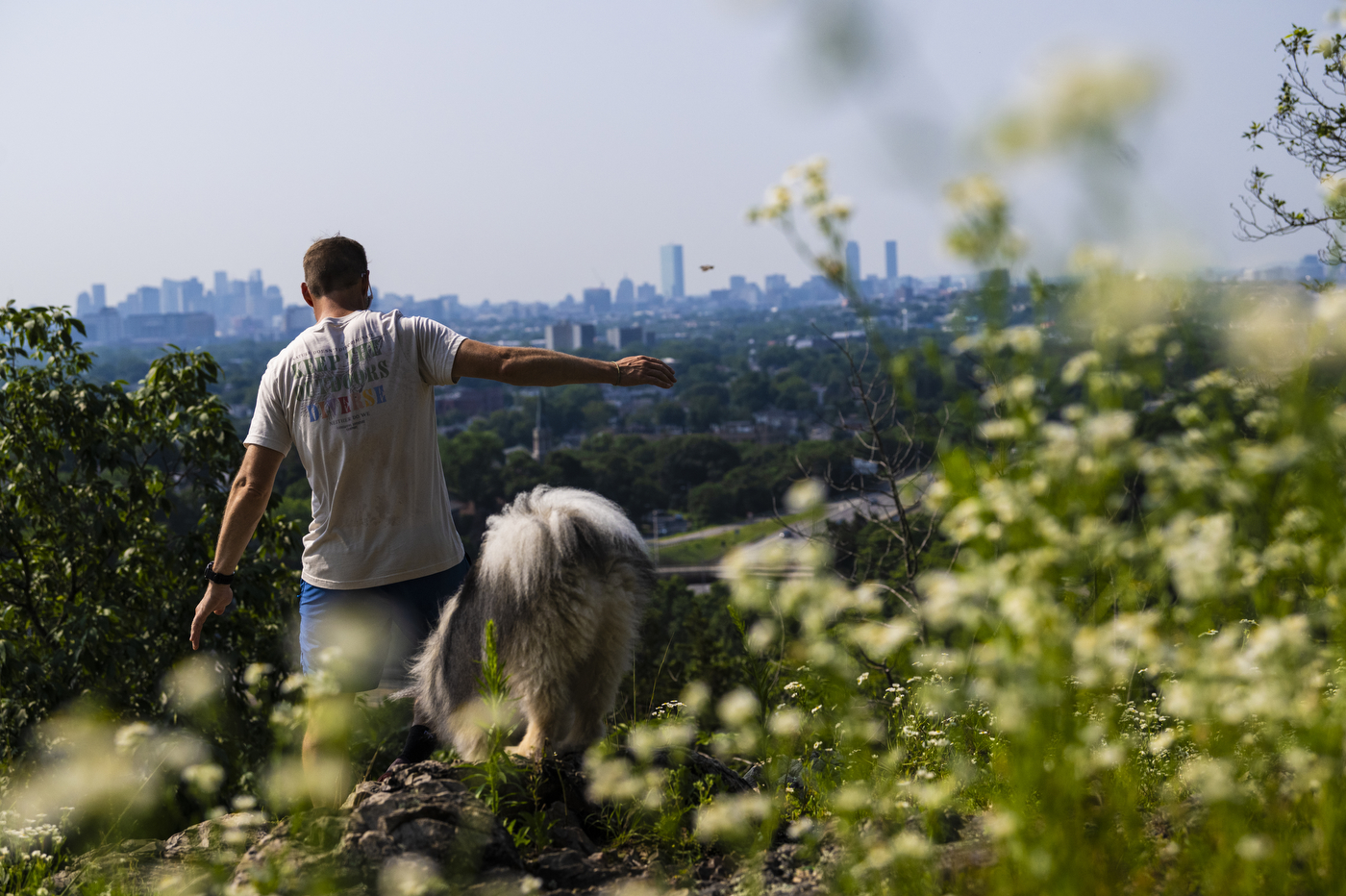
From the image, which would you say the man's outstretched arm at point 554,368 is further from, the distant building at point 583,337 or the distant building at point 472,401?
the distant building at point 583,337

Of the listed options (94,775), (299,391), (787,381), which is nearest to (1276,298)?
(299,391)

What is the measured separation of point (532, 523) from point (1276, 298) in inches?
82.6

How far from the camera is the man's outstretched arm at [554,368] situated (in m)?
A: 2.96

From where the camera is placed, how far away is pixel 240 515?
10.5ft

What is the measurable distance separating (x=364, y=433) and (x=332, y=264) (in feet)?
2.12

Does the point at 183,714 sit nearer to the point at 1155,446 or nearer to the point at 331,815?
the point at 331,815

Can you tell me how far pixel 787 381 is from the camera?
7731 cm

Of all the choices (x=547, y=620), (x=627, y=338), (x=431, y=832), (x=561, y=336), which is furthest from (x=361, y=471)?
(x=627, y=338)

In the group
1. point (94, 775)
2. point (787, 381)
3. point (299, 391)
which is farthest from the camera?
point (787, 381)

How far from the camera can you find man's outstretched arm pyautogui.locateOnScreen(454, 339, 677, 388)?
2963 mm

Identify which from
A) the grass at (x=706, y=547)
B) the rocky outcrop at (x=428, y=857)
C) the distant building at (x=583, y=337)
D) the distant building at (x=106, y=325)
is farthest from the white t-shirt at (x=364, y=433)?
the distant building at (x=106, y=325)

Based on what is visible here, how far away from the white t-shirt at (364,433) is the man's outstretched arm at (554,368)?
14 cm

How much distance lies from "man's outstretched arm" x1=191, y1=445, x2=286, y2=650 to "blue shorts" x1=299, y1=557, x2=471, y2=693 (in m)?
0.26

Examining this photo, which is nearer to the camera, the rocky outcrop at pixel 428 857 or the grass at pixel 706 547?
the rocky outcrop at pixel 428 857
